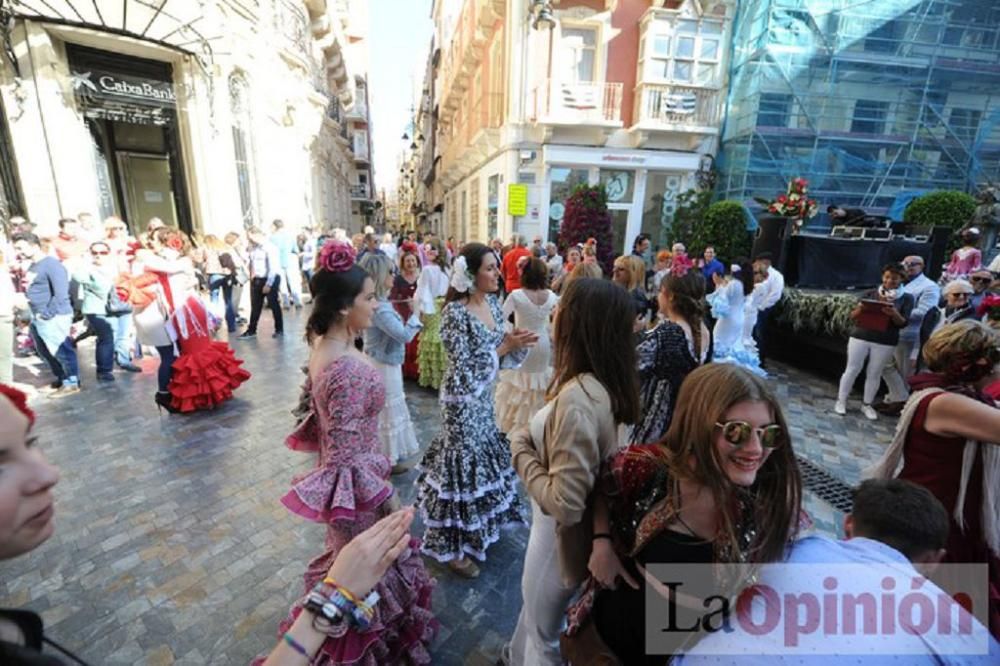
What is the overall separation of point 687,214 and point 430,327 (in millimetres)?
11150

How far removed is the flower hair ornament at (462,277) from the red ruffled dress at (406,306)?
2.34 meters

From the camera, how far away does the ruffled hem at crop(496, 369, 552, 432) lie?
365cm

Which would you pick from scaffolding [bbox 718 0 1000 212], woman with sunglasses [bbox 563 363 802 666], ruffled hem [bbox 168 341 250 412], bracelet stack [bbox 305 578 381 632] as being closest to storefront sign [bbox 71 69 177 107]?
ruffled hem [bbox 168 341 250 412]

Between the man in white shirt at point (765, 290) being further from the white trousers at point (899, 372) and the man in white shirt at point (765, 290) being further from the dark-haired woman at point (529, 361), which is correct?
the dark-haired woman at point (529, 361)

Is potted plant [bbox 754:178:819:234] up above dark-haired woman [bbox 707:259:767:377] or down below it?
above

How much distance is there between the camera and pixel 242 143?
10547 mm

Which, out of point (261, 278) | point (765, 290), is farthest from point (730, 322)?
point (261, 278)

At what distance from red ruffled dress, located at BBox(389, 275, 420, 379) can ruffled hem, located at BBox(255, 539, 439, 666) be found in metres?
2.97

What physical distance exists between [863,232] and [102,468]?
11729 mm

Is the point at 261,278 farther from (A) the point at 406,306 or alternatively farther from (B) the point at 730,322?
(B) the point at 730,322

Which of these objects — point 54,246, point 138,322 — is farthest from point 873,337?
point 54,246

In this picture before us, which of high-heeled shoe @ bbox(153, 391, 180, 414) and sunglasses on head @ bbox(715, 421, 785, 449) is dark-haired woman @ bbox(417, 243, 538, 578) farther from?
high-heeled shoe @ bbox(153, 391, 180, 414)

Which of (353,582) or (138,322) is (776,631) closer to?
(353,582)

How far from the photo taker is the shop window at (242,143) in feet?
33.4
